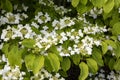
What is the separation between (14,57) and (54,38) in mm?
266

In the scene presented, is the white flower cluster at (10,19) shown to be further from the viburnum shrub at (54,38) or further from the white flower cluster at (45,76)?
the white flower cluster at (45,76)

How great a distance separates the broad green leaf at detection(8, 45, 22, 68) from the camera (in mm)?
2009

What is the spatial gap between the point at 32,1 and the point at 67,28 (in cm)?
39

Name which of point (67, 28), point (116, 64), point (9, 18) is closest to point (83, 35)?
point (67, 28)

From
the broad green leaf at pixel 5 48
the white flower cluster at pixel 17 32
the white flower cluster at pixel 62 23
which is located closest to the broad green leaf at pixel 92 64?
the white flower cluster at pixel 62 23

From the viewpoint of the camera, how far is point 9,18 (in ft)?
7.48

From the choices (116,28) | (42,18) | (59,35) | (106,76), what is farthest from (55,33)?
(106,76)

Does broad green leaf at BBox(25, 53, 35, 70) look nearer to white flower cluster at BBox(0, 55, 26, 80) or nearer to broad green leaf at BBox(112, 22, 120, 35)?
white flower cluster at BBox(0, 55, 26, 80)

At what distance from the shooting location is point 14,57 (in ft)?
6.61

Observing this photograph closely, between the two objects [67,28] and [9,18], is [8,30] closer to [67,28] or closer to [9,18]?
[9,18]

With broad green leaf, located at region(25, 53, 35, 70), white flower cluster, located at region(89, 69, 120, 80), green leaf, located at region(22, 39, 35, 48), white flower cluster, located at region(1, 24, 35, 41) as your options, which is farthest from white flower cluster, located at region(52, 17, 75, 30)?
white flower cluster, located at region(89, 69, 120, 80)

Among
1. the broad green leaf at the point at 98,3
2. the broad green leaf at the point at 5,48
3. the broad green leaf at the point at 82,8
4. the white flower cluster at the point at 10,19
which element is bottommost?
the broad green leaf at the point at 5,48

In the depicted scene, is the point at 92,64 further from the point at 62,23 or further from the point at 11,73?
the point at 11,73

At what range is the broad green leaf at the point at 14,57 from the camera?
201cm
